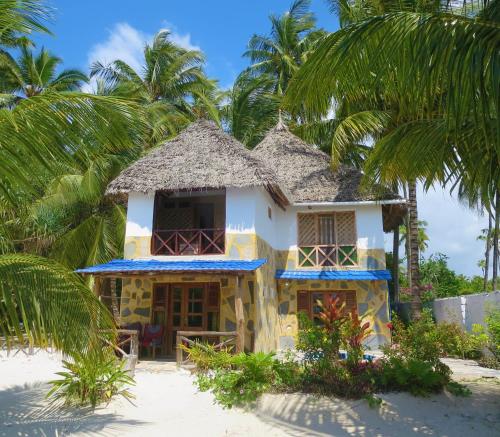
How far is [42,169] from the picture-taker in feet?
14.6

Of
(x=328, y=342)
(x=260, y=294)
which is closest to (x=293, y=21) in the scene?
(x=260, y=294)

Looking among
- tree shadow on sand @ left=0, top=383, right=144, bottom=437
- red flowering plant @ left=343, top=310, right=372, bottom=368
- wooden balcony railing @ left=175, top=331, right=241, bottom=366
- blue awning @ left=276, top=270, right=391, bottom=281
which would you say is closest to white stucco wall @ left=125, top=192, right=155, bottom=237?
wooden balcony railing @ left=175, top=331, right=241, bottom=366

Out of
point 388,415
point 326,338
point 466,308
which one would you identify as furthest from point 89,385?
point 466,308

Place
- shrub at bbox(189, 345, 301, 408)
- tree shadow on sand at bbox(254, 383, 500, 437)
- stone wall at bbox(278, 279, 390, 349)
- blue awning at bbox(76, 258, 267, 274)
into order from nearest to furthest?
tree shadow on sand at bbox(254, 383, 500, 437)
shrub at bbox(189, 345, 301, 408)
blue awning at bbox(76, 258, 267, 274)
stone wall at bbox(278, 279, 390, 349)

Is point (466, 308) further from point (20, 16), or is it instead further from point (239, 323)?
point (20, 16)

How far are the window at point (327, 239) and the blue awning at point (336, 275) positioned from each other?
31cm

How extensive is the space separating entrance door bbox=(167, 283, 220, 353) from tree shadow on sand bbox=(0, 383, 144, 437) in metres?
4.49

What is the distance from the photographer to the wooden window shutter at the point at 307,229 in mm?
Answer: 14219

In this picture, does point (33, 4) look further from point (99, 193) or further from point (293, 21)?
point (293, 21)

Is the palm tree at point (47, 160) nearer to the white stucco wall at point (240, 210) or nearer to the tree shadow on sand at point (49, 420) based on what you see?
the tree shadow on sand at point (49, 420)

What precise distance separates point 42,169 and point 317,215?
10.6m

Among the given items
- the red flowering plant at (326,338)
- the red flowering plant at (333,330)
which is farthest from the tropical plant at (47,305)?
the red flowering plant at (333,330)

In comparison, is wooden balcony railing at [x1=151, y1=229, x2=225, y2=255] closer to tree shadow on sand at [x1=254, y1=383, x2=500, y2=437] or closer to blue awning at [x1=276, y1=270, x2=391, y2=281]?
blue awning at [x1=276, y1=270, x2=391, y2=281]

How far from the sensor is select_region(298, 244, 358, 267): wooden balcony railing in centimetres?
1362
